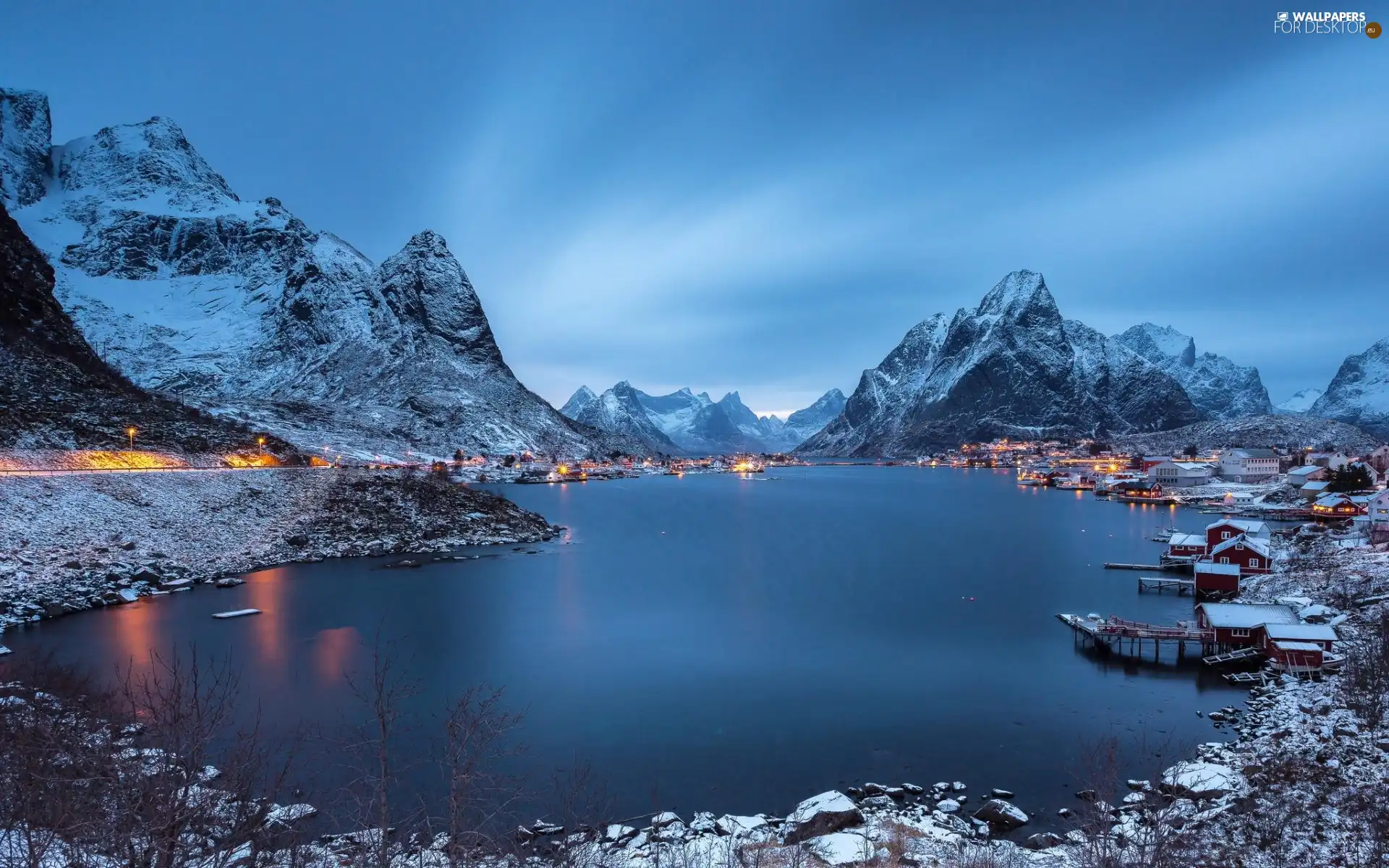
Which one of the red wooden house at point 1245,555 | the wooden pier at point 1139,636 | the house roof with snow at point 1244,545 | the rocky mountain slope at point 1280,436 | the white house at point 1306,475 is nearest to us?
the wooden pier at point 1139,636

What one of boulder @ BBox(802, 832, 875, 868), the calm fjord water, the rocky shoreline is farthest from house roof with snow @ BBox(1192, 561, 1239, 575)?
the rocky shoreline

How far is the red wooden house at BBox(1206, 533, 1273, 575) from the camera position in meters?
42.7

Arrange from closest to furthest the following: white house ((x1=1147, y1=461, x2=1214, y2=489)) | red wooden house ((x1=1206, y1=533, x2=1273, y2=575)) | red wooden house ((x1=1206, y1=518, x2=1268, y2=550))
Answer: red wooden house ((x1=1206, y1=533, x2=1273, y2=575))
red wooden house ((x1=1206, y1=518, x2=1268, y2=550))
white house ((x1=1147, y1=461, x2=1214, y2=489))

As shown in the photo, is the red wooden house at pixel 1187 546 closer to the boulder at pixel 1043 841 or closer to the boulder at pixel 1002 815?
the boulder at pixel 1002 815

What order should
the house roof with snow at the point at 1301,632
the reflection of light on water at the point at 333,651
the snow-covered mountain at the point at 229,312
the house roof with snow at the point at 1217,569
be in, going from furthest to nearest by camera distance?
the snow-covered mountain at the point at 229,312 < the house roof with snow at the point at 1217,569 < the reflection of light on water at the point at 333,651 < the house roof with snow at the point at 1301,632

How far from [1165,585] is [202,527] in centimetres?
6041

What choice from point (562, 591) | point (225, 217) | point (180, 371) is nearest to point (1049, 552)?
point (562, 591)

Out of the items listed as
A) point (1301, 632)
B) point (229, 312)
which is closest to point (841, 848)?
point (1301, 632)

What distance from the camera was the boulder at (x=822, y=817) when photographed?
52.5 feet

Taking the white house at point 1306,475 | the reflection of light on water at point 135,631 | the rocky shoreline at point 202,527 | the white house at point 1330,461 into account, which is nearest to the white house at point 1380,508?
the white house at point 1306,475

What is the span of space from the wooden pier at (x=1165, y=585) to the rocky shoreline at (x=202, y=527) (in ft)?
146

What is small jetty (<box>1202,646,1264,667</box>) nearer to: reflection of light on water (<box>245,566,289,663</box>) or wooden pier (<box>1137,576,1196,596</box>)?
wooden pier (<box>1137,576,1196,596</box>)

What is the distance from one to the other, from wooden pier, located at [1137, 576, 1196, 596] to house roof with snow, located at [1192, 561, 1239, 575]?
6.32 feet

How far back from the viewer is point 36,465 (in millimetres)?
49312
